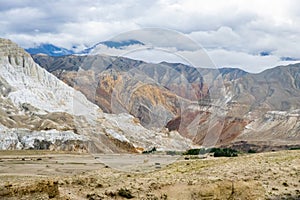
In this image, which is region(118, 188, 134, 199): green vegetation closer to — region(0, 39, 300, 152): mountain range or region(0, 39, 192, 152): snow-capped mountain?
region(0, 39, 300, 152): mountain range

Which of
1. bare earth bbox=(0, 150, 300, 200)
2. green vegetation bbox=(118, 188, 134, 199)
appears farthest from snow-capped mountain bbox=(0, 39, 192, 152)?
green vegetation bbox=(118, 188, 134, 199)

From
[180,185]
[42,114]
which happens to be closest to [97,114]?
[42,114]

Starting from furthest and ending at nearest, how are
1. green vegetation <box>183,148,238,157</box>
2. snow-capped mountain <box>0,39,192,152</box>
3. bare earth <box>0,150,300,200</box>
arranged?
snow-capped mountain <box>0,39,192,152</box> < green vegetation <box>183,148,238,157</box> < bare earth <box>0,150,300,200</box>

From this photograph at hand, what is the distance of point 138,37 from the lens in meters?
22.8

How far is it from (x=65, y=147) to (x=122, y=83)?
9022 cm

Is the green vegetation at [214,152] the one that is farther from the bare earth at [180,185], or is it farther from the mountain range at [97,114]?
the bare earth at [180,185]

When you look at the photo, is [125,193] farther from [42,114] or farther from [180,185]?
[42,114]

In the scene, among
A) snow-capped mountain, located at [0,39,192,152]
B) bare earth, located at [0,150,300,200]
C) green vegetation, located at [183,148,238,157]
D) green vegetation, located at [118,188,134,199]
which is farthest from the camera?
snow-capped mountain, located at [0,39,192,152]

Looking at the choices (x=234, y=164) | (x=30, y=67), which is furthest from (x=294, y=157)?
(x=30, y=67)

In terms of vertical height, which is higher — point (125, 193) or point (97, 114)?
point (97, 114)

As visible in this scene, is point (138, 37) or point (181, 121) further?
point (181, 121)

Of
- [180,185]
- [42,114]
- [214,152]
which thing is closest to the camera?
[180,185]

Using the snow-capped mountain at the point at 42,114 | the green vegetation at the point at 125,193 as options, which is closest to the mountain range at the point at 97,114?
the snow-capped mountain at the point at 42,114

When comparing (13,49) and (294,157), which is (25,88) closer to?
(13,49)
